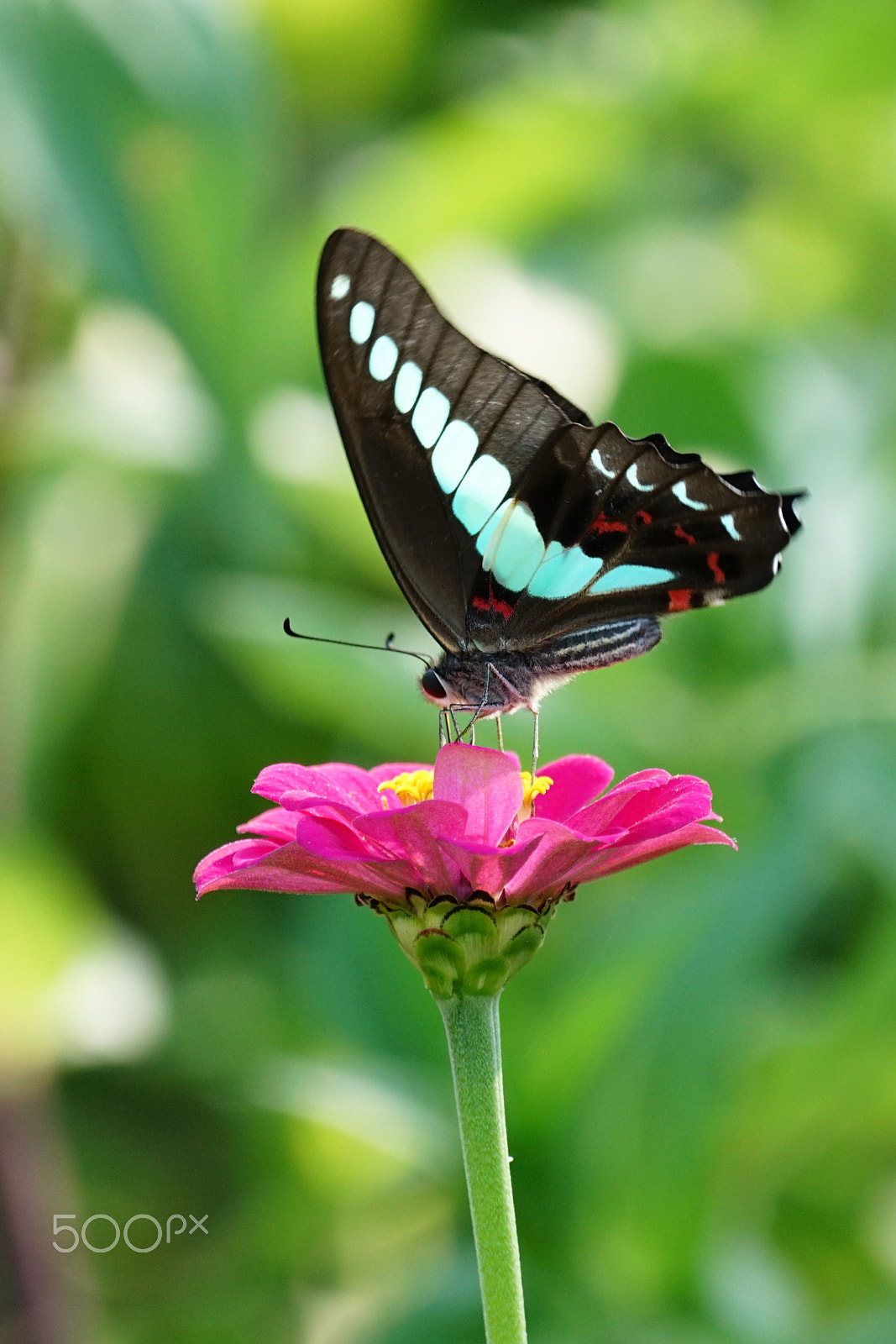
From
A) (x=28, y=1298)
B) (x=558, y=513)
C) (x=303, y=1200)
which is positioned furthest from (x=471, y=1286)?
(x=558, y=513)

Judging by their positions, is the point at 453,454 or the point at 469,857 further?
the point at 453,454

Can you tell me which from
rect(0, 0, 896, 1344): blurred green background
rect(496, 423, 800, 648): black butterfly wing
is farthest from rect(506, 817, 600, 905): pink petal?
rect(0, 0, 896, 1344): blurred green background

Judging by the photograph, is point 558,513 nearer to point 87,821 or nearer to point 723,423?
point 723,423

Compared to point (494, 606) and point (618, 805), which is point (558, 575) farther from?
point (618, 805)

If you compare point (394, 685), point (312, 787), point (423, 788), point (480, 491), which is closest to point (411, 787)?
point (423, 788)

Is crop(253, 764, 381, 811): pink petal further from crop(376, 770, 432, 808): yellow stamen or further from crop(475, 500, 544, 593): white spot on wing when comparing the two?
crop(475, 500, 544, 593): white spot on wing

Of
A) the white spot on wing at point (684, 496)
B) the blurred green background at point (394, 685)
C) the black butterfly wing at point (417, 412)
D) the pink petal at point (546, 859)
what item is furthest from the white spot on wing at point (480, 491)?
the blurred green background at point (394, 685)
